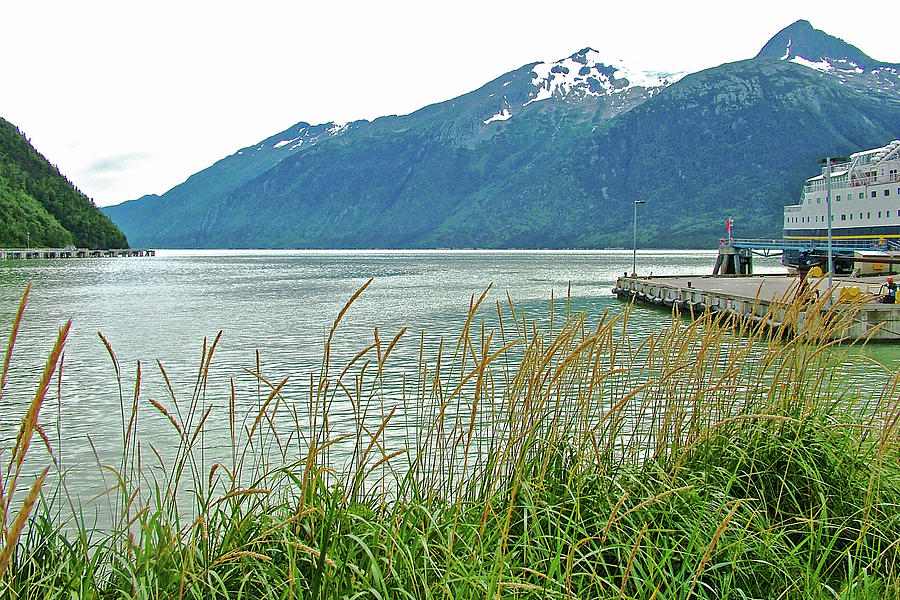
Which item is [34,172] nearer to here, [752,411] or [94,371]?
[94,371]

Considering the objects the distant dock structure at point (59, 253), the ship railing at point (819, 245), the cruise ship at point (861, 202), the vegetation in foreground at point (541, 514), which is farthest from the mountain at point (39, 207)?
the vegetation in foreground at point (541, 514)

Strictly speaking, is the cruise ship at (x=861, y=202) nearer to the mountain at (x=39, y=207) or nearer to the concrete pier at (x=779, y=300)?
the concrete pier at (x=779, y=300)

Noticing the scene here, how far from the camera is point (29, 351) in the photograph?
2491cm

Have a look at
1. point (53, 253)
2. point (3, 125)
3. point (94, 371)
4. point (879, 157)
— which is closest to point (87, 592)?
point (94, 371)

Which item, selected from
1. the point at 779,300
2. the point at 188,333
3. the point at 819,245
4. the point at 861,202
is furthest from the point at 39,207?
the point at 779,300

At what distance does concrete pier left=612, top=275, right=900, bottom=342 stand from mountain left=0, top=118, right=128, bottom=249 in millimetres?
130982

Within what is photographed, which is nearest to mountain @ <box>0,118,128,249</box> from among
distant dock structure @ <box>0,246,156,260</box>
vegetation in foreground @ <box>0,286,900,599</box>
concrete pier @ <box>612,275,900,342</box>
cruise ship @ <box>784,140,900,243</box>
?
distant dock structure @ <box>0,246,156,260</box>

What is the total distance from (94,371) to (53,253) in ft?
484

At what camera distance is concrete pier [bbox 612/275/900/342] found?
575 cm

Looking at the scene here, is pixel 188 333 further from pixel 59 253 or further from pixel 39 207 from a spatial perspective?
pixel 39 207

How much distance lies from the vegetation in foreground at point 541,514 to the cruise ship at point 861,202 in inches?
2429

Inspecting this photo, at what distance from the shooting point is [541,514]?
4297 millimetres

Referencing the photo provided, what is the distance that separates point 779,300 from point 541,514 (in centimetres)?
255

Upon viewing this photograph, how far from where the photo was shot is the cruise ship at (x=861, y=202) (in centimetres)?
6488
